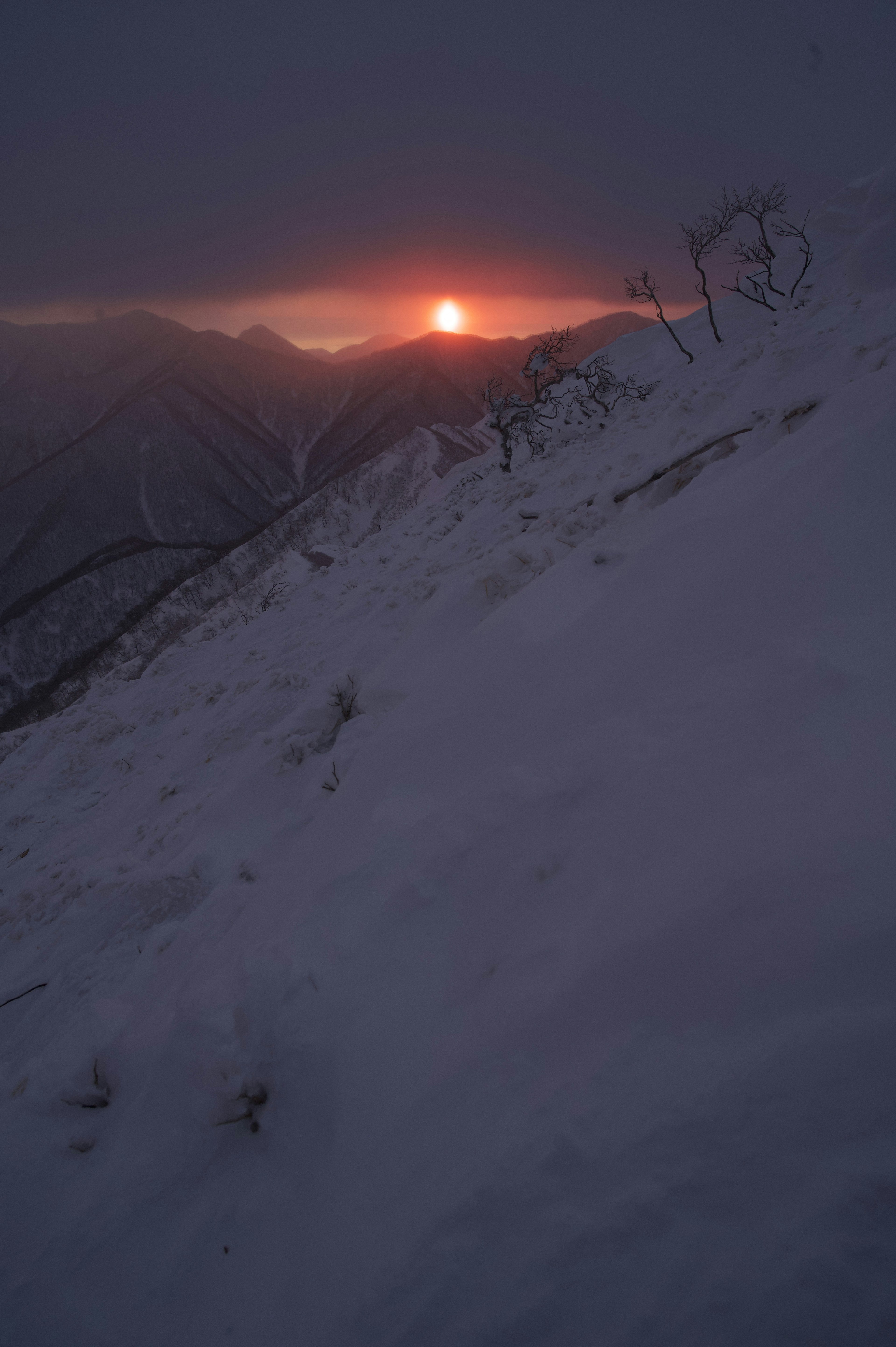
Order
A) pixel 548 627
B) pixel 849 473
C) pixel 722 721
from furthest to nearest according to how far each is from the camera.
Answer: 1. pixel 548 627
2. pixel 849 473
3. pixel 722 721

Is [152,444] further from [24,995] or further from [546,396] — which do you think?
[24,995]

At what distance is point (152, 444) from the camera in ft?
293

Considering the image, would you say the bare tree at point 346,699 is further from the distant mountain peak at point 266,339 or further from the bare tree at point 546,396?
the distant mountain peak at point 266,339

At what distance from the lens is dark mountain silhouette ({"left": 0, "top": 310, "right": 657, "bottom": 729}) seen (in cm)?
6050

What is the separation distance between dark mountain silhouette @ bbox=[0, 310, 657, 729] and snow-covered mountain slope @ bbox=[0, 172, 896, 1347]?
185 ft

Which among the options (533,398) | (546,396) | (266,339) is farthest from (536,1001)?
(266,339)

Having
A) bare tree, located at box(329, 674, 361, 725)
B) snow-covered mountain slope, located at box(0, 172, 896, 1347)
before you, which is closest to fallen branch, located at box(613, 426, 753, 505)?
snow-covered mountain slope, located at box(0, 172, 896, 1347)

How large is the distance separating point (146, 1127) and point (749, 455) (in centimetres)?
825

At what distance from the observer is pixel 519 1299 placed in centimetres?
163

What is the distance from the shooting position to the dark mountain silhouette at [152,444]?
2382 inches

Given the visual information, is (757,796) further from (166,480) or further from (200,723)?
(166,480)

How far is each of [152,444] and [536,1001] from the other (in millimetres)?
110421

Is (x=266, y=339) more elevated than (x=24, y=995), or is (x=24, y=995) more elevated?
(x=266, y=339)

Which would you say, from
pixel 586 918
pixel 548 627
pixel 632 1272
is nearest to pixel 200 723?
pixel 548 627
